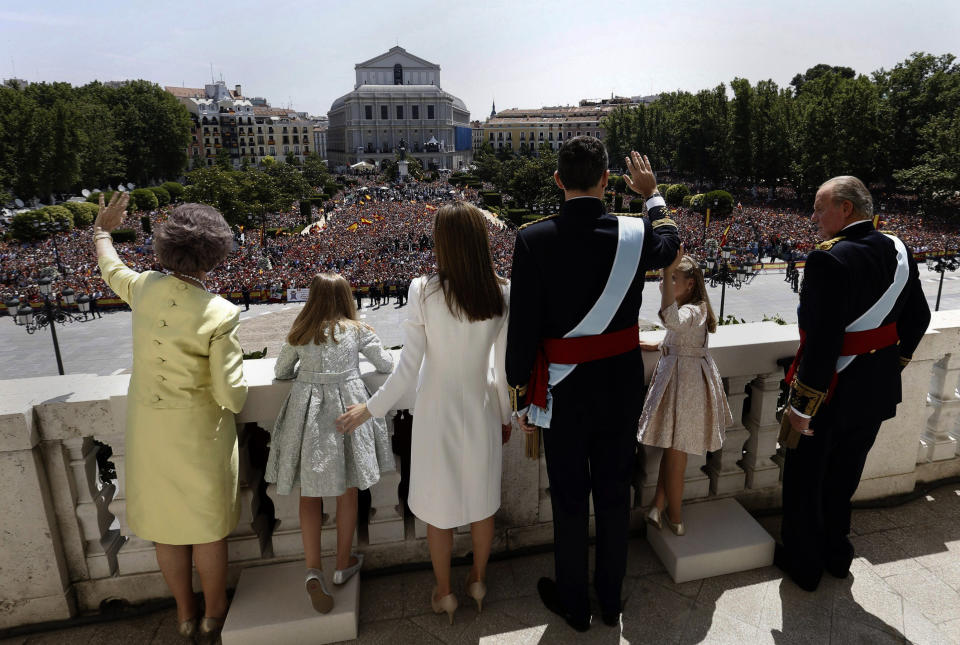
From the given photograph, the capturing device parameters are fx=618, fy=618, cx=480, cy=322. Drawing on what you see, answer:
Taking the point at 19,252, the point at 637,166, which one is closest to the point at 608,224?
the point at 637,166

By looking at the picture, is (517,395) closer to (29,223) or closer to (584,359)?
(584,359)

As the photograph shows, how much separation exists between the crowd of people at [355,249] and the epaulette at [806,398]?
42.7 feet

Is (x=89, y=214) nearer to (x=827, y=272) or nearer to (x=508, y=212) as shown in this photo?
(x=508, y=212)

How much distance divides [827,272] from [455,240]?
1.29 metres

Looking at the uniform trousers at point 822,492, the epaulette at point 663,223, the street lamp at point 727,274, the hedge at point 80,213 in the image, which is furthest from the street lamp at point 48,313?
the street lamp at point 727,274

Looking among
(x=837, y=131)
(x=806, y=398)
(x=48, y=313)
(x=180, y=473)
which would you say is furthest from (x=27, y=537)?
(x=837, y=131)

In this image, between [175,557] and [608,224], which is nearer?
[608,224]

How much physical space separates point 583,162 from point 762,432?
5.48ft

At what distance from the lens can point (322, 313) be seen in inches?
83.4

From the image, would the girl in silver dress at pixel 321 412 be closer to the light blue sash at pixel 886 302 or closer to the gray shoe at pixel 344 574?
the gray shoe at pixel 344 574

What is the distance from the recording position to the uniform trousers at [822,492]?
2379 millimetres

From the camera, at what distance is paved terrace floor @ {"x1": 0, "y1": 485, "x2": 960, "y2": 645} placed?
2.17m

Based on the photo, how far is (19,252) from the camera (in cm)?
2369

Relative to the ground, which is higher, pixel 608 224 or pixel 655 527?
pixel 608 224
